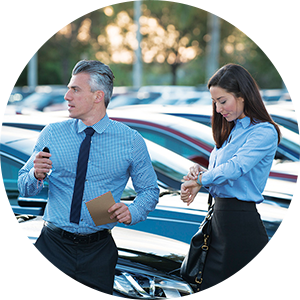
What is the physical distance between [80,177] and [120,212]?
274 millimetres

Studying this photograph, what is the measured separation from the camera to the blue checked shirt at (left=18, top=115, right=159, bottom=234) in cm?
241

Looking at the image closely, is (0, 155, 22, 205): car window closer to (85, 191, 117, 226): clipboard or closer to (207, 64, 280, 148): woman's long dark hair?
(85, 191, 117, 226): clipboard

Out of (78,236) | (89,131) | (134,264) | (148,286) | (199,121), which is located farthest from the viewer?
(199,121)

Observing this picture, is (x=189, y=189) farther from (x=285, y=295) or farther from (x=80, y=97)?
(x=285, y=295)

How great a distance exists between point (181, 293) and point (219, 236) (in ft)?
1.48

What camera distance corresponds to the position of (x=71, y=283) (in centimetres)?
239

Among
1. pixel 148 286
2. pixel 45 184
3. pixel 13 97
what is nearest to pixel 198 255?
pixel 148 286

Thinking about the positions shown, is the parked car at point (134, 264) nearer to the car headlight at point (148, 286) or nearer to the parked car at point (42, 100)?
the car headlight at point (148, 286)

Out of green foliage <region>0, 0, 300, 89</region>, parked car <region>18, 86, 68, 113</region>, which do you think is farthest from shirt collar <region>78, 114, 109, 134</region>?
green foliage <region>0, 0, 300, 89</region>

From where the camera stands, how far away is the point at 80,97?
248cm

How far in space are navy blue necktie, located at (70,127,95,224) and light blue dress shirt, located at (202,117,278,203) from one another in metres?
0.62

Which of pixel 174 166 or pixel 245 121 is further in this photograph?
pixel 174 166

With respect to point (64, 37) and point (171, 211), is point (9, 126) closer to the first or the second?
point (171, 211)

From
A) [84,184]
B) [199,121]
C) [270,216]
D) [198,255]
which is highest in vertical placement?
[84,184]
